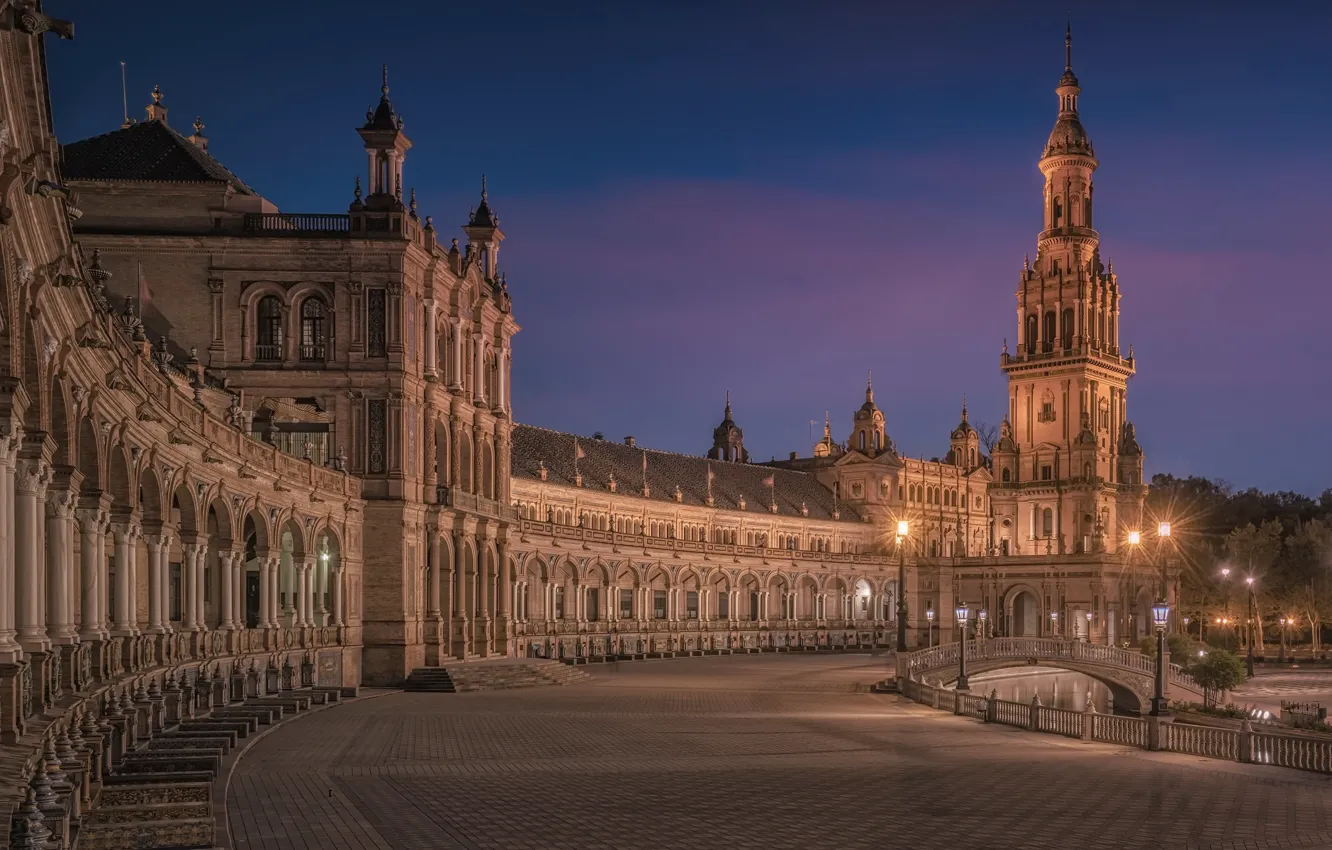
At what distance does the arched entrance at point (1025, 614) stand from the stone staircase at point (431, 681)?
91.9 meters

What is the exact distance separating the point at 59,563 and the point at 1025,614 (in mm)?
127041

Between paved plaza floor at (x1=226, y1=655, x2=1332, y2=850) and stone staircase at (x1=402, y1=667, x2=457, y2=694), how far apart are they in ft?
41.6

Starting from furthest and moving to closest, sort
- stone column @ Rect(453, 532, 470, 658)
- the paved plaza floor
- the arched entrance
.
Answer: the arched entrance → stone column @ Rect(453, 532, 470, 658) → the paved plaza floor

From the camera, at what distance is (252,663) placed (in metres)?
46.1

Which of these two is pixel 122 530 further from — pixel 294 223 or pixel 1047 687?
pixel 1047 687

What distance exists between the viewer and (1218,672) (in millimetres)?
69875

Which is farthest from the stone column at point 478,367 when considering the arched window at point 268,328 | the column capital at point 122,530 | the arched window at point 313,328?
the column capital at point 122,530

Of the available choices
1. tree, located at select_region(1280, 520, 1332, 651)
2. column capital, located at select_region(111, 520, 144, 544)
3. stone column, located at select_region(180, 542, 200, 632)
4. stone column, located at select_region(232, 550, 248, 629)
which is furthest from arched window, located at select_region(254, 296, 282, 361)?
tree, located at select_region(1280, 520, 1332, 651)

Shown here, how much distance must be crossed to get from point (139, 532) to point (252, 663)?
12.2 meters

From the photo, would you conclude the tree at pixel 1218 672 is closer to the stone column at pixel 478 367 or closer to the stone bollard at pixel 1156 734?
the stone column at pixel 478 367

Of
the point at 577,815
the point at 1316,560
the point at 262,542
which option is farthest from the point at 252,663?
the point at 1316,560

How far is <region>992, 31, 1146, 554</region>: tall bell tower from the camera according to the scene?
151875 millimetres

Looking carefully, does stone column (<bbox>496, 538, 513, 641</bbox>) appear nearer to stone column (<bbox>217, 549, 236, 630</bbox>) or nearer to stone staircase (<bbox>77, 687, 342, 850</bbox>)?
stone column (<bbox>217, 549, 236, 630</bbox>)

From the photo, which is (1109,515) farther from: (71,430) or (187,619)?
(71,430)
